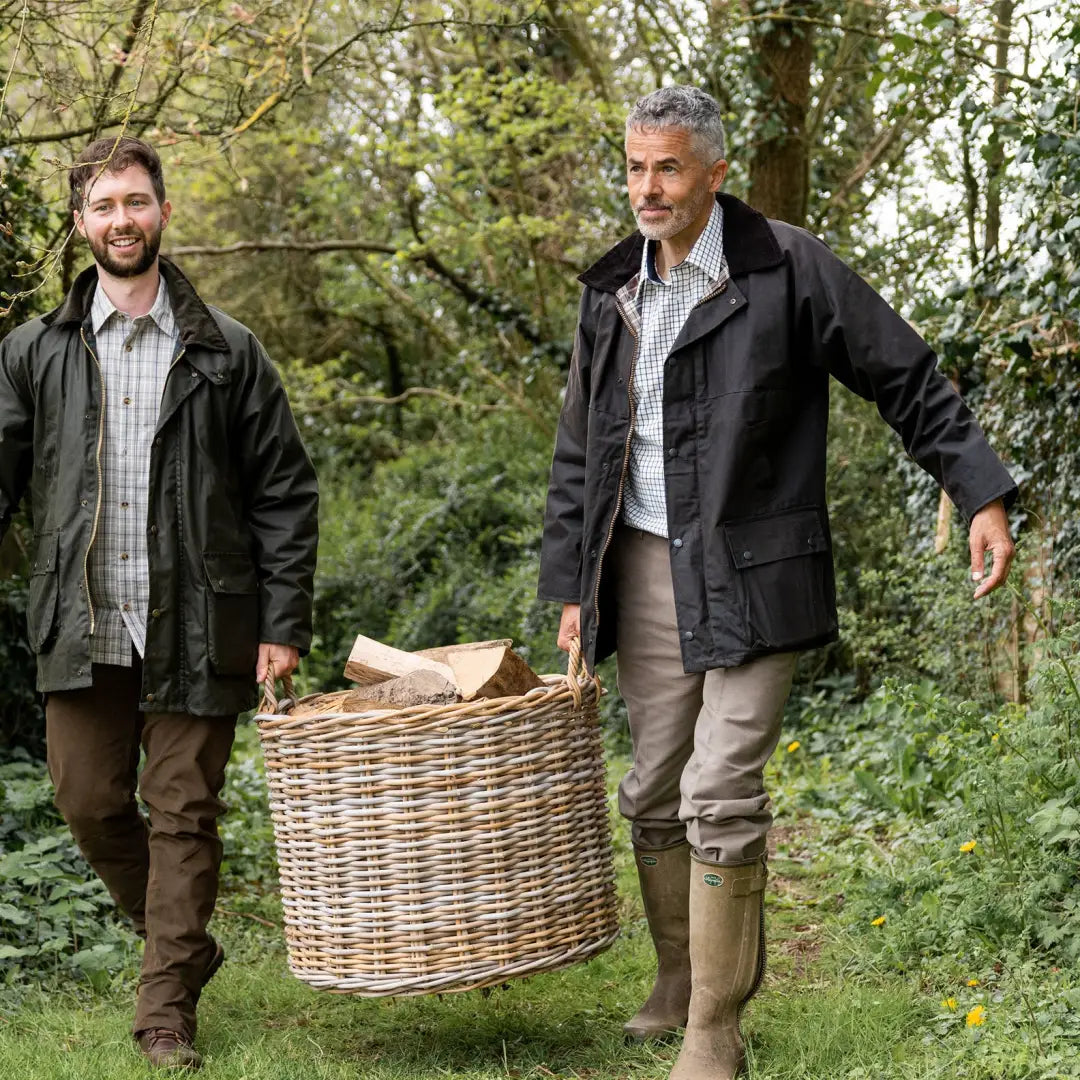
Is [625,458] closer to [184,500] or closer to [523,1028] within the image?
[184,500]

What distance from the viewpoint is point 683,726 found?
11.1 feet

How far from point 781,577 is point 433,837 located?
3.10 feet

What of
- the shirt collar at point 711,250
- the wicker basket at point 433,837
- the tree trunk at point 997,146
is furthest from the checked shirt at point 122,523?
the tree trunk at point 997,146

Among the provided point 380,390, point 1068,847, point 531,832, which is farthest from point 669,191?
point 380,390

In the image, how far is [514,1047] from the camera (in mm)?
3471

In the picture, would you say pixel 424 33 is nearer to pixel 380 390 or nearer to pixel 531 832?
pixel 380 390

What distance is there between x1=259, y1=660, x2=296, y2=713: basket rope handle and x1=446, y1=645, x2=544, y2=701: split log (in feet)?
1.32

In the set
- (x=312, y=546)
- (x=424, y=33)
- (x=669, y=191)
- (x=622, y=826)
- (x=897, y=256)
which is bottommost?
(x=622, y=826)

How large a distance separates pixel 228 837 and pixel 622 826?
5.20 ft

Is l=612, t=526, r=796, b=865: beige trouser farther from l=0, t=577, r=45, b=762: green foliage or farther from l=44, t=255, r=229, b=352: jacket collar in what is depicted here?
l=0, t=577, r=45, b=762: green foliage

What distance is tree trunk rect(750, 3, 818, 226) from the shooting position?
23.6 feet

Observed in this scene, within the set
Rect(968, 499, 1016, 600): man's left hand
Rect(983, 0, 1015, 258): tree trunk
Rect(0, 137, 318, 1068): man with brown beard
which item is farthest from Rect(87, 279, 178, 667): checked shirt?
Rect(983, 0, 1015, 258): tree trunk

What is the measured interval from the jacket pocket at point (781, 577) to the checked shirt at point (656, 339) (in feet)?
0.89

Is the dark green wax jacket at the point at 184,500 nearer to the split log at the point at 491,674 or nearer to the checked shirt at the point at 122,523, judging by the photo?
the checked shirt at the point at 122,523
